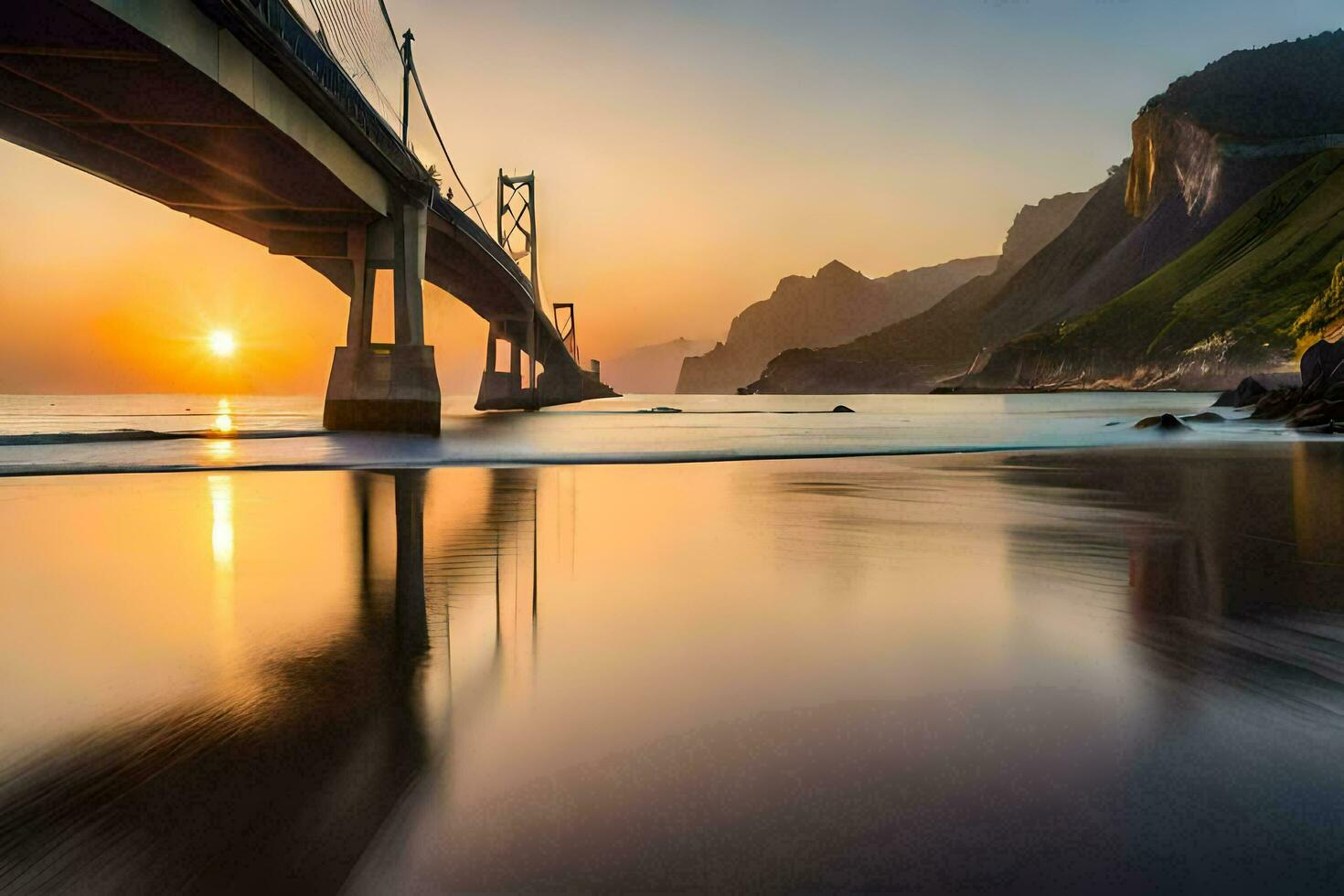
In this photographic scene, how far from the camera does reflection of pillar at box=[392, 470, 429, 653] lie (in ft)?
13.8

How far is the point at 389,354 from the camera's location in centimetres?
3372

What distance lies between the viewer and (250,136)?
23750 mm

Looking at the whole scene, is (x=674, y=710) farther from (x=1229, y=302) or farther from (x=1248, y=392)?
(x=1229, y=302)

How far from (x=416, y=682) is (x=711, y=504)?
735cm

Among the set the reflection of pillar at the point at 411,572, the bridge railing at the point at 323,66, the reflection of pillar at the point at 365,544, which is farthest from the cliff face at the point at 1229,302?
the reflection of pillar at the point at 411,572

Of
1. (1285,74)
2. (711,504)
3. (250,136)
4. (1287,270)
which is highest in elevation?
(1285,74)

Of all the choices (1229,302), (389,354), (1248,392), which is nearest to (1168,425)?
(1248,392)

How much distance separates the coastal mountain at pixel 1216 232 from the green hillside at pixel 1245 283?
24 cm

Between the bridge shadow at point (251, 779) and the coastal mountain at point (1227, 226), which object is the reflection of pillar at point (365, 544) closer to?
the bridge shadow at point (251, 779)

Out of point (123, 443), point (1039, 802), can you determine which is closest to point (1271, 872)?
point (1039, 802)

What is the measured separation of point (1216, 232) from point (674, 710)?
614ft

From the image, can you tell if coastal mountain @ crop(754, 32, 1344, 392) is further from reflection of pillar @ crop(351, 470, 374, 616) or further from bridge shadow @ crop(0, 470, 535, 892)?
bridge shadow @ crop(0, 470, 535, 892)

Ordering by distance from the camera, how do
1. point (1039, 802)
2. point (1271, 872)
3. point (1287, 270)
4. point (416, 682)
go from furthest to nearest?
1. point (1287, 270)
2. point (416, 682)
3. point (1039, 802)
4. point (1271, 872)

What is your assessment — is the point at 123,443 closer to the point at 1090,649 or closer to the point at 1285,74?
the point at 1090,649
